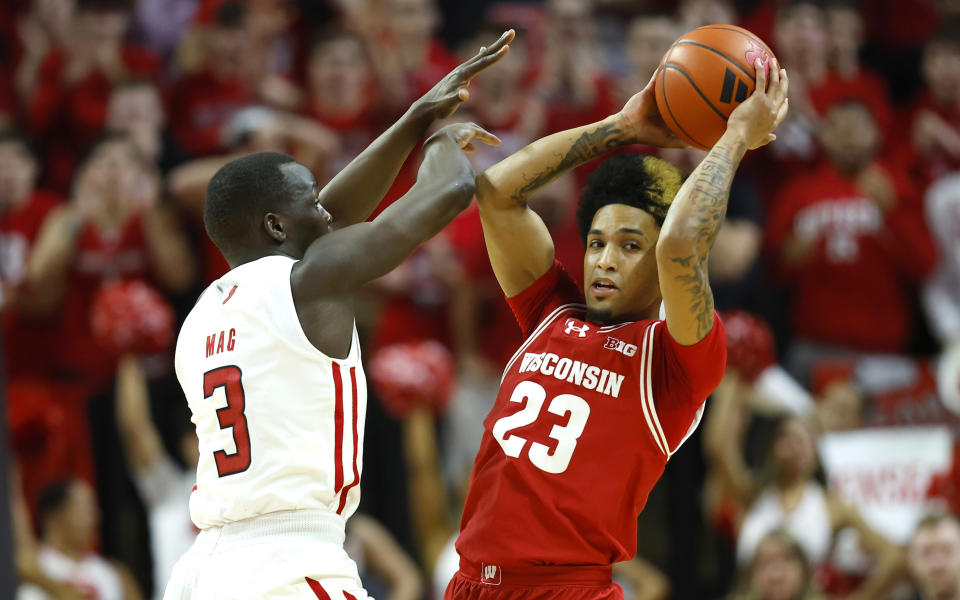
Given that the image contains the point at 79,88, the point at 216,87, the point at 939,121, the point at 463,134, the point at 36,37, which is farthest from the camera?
the point at 36,37

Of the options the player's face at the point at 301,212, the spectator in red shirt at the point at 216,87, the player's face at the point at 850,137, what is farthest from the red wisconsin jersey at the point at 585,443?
the player's face at the point at 850,137

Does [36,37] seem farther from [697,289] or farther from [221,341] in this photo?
[697,289]

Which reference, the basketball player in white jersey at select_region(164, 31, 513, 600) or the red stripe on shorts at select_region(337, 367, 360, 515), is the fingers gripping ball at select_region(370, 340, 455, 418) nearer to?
the basketball player in white jersey at select_region(164, 31, 513, 600)

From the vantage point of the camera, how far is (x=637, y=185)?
4516mm

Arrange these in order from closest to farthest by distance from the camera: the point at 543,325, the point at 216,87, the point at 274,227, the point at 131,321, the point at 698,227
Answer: the point at 698,227
the point at 274,227
the point at 543,325
the point at 131,321
the point at 216,87

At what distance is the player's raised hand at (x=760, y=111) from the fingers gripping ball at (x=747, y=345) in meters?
3.96

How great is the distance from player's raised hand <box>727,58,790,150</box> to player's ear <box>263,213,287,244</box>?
4.77ft

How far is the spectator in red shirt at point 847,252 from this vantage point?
30.2 ft

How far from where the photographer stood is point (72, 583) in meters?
7.66

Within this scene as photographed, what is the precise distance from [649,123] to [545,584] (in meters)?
1.57

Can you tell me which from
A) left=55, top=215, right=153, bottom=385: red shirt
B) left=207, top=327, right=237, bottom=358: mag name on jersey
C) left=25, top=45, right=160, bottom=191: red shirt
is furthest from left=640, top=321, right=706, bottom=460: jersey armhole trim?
left=25, top=45, right=160, bottom=191: red shirt

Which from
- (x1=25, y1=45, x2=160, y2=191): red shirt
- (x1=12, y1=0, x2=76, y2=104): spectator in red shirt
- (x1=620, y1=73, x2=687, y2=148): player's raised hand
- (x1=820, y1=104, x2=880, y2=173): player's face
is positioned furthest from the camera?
(x1=12, y1=0, x2=76, y2=104): spectator in red shirt

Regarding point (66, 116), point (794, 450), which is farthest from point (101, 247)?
point (794, 450)

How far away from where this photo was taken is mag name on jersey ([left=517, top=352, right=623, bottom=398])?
4336 millimetres
